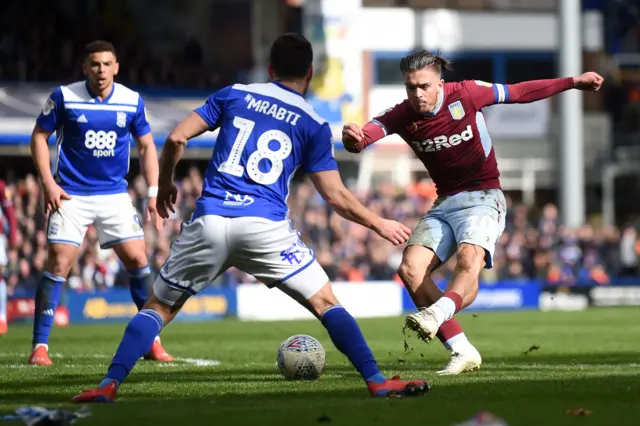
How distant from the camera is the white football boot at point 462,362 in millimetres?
9375

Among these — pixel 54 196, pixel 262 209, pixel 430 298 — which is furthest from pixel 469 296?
pixel 54 196

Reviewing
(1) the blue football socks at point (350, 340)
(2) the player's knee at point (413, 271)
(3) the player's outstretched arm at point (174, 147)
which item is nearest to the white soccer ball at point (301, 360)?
(2) the player's knee at point (413, 271)

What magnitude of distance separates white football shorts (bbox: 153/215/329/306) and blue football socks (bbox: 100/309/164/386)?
0.54 ft

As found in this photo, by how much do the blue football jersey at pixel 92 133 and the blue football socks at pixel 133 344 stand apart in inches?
143

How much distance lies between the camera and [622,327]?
58.2 feet

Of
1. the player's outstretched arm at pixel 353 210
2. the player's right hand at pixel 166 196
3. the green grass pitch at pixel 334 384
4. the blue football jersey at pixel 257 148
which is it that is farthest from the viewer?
the player's right hand at pixel 166 196

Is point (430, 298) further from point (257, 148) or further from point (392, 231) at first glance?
point (257, 148)

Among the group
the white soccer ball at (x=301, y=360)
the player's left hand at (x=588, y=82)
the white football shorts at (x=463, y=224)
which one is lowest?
the white soccer ball at (x=301, y=360)

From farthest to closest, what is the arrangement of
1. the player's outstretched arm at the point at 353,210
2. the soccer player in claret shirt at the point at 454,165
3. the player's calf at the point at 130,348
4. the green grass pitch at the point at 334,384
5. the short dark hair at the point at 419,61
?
the soccer player in claret shirt at the point at 454,165
the short dark hair at the point at 419,61
the player's outstretched arm at the point at 353,210
the player's calf at the point at 130,348
the green grass pitch at the point at 334,384

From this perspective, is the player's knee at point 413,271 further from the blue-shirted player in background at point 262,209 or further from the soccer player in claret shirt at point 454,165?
the blue-shirted player in background at point 262,209

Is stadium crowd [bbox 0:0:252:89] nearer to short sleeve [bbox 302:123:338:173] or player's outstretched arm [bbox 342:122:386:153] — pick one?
player's outstretched arm [bbox 342:122:386:153]

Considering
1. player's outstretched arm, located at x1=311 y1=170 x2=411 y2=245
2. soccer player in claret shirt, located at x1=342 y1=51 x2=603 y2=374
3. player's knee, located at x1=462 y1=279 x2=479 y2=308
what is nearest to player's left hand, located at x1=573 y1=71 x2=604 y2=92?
soccer player in claret shirt, located at x1=342 y1=51 x2=603 y2=374

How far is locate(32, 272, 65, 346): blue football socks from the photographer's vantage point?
10812 mm

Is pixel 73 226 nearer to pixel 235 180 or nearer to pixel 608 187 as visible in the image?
pixel 235 180
